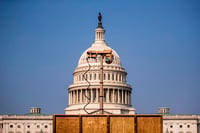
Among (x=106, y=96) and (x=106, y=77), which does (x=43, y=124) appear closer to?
(x=106, y=96)

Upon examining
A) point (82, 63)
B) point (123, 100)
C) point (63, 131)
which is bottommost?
point (63, 131)

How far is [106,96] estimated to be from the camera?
6344 inches

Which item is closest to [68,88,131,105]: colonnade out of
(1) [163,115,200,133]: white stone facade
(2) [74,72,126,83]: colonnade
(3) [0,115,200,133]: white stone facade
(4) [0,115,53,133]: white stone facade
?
(2) [74,72,126,83]: colonnade

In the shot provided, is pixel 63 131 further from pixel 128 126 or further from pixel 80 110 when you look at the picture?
pixel 80 110

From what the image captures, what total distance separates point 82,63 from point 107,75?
27.1ft

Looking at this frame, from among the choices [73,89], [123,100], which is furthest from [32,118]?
[123,100]

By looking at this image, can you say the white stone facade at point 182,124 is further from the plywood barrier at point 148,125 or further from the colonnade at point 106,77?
the plywood barrier at point 148,125

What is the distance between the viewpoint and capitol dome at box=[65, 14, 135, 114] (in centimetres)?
15838

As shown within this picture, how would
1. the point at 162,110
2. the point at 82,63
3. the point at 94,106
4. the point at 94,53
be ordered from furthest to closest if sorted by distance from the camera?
1. the point at 162,110
2. the point at 82,63
3. the point at 94,106
4. the point at 94,53

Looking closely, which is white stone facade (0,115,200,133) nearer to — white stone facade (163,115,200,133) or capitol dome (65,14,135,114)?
white stone facade (163,115,200,133)

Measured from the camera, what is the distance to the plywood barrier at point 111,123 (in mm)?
29453

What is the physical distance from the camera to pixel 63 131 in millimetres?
29969

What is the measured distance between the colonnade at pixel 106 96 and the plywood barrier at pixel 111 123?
128458 millimetres

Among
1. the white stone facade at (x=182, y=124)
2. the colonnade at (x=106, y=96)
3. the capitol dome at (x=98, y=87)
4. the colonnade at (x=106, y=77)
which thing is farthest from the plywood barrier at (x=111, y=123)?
the white stone facade at (x=182, y=124)
